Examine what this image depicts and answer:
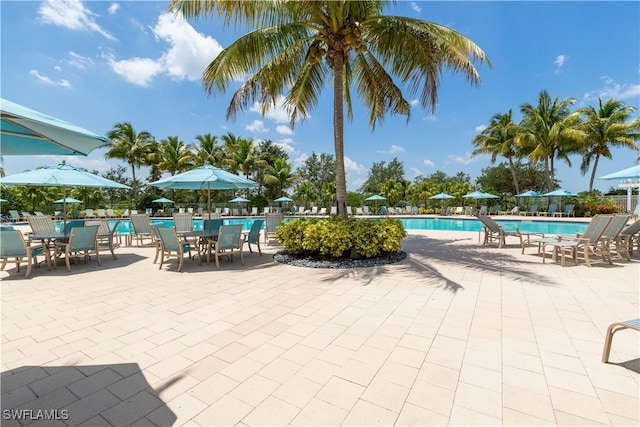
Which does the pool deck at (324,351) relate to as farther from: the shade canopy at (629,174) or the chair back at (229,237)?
the shade canopy at (629,174)

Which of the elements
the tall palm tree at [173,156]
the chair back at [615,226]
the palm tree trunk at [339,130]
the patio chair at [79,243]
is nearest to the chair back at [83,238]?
the patio chair at [79,243]

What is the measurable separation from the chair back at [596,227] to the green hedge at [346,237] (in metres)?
4.16

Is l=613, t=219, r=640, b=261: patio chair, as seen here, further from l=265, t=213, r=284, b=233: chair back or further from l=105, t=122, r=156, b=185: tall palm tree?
l=105, t=122, r=156, b=185: tall palm tree

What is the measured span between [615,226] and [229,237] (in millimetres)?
8944

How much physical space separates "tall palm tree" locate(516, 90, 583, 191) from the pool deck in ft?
73.6

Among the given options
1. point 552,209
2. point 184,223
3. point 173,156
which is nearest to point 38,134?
point 184,223

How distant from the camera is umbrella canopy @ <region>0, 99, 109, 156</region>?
1884 mm

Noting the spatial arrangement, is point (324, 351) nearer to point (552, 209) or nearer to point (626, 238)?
point (626, 238)

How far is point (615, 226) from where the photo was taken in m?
6.61

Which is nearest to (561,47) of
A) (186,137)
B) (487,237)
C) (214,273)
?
(487,237)

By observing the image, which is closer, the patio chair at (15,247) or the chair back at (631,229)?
the patio chair at (15,247)

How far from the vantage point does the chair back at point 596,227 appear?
6.29m

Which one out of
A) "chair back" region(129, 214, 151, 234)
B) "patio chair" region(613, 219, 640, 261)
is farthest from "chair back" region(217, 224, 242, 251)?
"patio chair" region(613, 219, 640, 261)

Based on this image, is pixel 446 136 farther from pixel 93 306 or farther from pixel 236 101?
pixel 93 306
